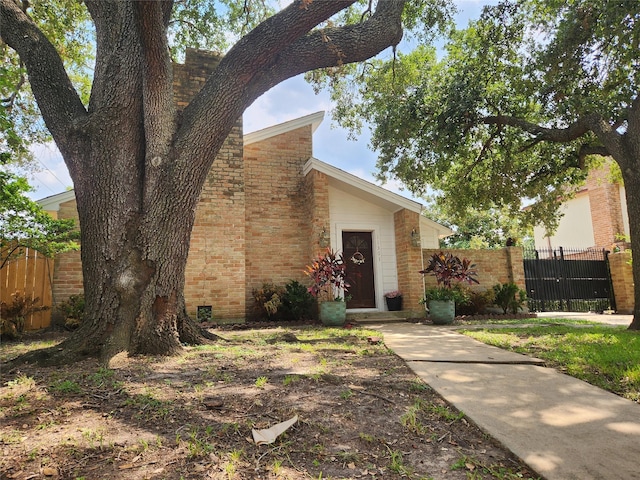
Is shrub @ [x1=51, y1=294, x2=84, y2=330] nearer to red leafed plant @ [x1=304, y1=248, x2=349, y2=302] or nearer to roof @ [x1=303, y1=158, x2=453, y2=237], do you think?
red leafed plant @ [x1=304, y1=248, x2=349, y2=302]

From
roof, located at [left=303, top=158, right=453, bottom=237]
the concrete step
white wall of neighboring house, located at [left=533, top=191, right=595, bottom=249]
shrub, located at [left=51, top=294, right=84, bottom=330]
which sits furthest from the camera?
white wall of neighboring house, located at [left=533, top=191, right=595, bottom=249]

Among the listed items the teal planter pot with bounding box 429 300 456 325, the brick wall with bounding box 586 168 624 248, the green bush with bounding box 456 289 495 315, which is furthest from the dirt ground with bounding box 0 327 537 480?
the brick wall with bounding box 586 168 624 248

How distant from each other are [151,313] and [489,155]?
1006cm

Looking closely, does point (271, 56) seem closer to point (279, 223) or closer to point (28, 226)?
point (28, 226)

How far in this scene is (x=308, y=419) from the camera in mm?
2408

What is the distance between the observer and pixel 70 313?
304 inches

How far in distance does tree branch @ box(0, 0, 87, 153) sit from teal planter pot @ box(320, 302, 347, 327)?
5.97m

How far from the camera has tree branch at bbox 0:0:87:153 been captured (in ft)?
14.1

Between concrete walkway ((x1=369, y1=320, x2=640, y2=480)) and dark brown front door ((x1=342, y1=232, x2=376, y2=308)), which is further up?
dark brown front door ((x1=342, y1=232, x2=376, y2=308))

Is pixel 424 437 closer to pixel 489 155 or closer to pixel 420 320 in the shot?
pixel 420 320

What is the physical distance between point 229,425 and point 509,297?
10370mm

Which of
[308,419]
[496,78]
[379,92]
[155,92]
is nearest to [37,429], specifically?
[308,419]

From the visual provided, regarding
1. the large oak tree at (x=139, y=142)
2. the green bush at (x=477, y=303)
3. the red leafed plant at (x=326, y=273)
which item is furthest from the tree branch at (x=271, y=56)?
the green bush at (x=477, y=303)

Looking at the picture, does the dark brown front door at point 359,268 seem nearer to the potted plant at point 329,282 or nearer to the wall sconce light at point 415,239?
the wall sconce light at point 415,239
